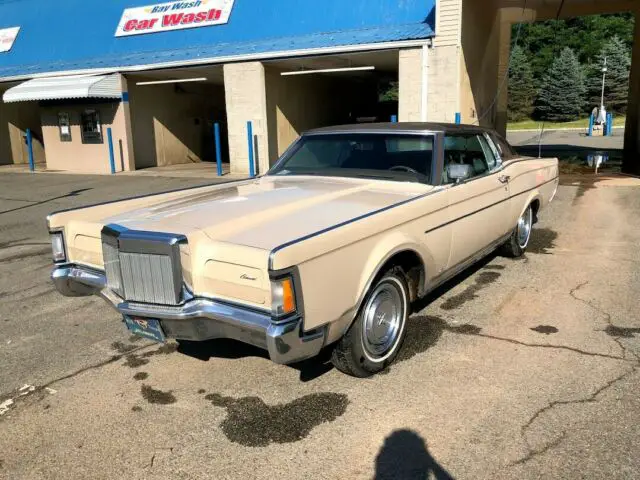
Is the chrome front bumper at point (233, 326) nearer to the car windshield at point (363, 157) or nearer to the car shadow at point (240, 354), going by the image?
the car shadow at point (240, 354)

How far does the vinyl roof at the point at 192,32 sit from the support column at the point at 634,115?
643cm

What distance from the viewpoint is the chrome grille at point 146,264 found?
3141 millimetres

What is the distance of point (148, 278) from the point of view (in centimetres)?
325

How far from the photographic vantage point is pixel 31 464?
113 inches

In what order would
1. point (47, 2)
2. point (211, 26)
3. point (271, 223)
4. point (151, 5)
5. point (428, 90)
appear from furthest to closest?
point (47, 2) → point (151, 5) → point (211, 26) → point (428, 90) → point (271, 223)

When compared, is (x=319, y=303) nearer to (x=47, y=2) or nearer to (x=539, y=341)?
(x=539, y=341)

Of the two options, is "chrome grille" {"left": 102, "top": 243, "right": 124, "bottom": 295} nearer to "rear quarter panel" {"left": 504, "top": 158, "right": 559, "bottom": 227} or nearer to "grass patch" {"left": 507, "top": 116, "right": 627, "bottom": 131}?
"rear quarter panel" {"left": 504, "top": 158, "right": 559, "bottom": 227}

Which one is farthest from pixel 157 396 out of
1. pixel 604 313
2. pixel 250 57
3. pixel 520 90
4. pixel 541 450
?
pixel 520 90

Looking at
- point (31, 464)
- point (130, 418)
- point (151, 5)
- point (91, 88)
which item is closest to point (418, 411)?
point (130, 418)

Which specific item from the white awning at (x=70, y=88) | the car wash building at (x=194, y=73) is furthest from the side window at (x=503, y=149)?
the white awning at (x=70, y=88)

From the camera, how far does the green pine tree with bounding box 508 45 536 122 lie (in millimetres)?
59125

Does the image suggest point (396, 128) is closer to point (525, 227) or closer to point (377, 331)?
point (377, 331)

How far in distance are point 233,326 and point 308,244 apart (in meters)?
0.60

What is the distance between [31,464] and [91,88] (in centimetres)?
1673
